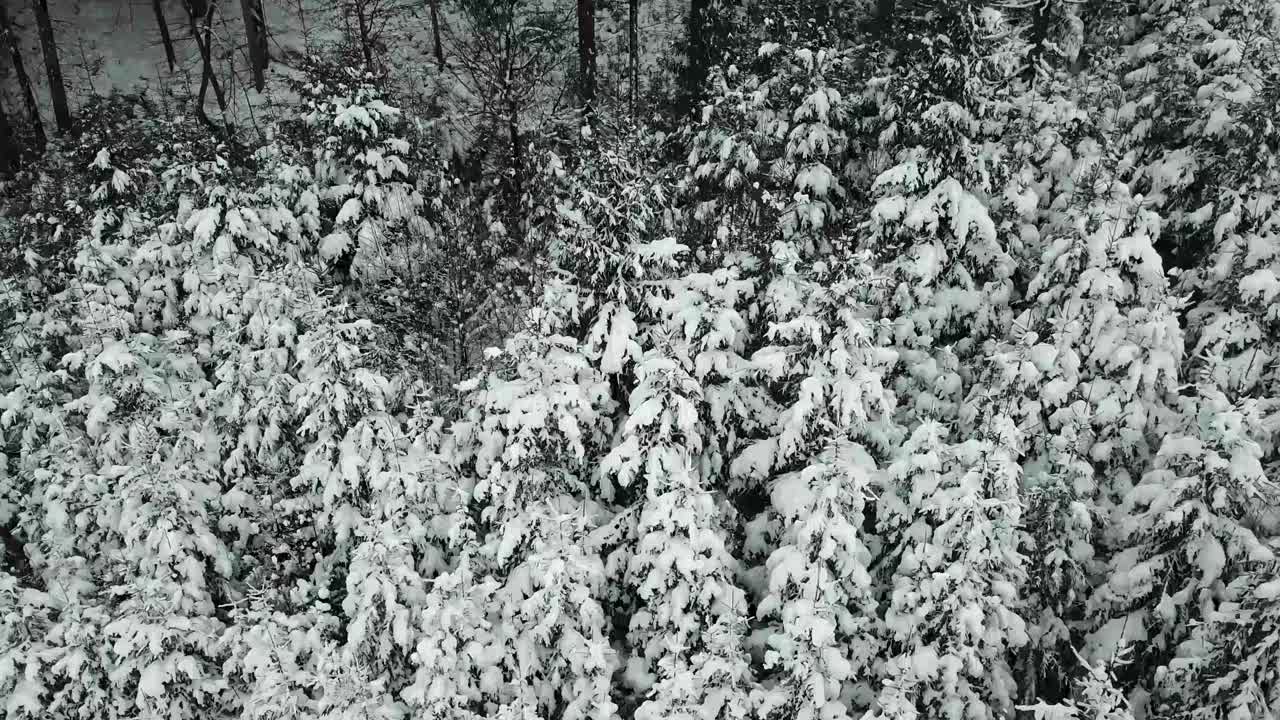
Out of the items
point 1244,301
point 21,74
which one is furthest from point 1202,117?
point 21,74

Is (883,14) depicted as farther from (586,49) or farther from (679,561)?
(679,561)

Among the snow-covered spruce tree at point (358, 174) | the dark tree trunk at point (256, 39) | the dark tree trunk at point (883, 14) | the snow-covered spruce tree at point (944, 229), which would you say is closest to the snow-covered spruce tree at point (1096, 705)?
the snow-covered spruce tree at point (944, 229)

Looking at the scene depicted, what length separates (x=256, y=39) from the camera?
27.8m

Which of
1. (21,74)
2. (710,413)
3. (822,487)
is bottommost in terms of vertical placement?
(822,487)

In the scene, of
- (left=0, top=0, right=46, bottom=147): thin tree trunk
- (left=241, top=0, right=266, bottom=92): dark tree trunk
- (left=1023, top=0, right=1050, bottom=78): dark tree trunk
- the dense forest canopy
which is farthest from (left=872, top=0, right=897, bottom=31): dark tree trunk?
(left=0, top=0, right=46, bottom=147): thin tree trunk

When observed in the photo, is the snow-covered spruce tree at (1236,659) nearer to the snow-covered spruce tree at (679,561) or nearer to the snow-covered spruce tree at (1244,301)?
the snow-covered spruce tree at (1244,301)

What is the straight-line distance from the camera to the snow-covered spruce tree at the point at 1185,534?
9.56 meters

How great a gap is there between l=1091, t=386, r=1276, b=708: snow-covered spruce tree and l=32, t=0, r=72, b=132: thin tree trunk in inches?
1349

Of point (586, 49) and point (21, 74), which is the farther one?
point (21, 74)

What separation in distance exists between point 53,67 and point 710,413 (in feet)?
98.4

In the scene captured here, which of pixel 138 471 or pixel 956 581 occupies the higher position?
pixel 138 471

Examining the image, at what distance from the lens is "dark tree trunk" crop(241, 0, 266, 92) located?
89.4 feet

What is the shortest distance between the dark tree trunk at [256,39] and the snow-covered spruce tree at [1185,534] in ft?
97.8

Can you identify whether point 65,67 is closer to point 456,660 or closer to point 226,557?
point 226,557
